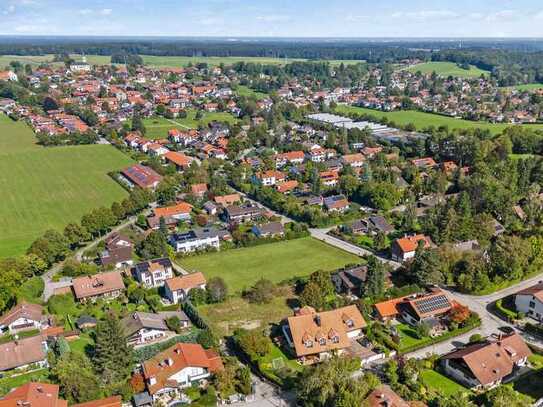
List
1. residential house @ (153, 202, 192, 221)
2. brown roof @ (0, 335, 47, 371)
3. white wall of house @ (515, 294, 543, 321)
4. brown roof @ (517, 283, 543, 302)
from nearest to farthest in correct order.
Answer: brown roof @ (0, 335, 47, 371)
brown roof @ (517, 283, 543, 302)
white wall of house @ (515, 294, 543, 321)
residential house @ (153, 202, 192, 221)

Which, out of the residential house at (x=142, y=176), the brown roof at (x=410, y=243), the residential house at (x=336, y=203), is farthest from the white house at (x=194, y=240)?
the brown roof at (x=410, y=243)

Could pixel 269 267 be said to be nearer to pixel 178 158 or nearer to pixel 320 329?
pixel 320 329

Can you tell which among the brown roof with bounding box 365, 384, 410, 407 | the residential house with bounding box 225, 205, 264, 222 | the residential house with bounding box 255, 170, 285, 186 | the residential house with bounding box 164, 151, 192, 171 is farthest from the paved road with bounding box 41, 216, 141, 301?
the brown roof with bounding box 365, 384, 410, 407

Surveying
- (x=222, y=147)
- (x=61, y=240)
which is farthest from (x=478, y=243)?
(x=222, y=147)

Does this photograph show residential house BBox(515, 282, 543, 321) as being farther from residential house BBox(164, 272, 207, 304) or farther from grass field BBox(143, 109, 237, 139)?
grass field BBox(143, 109, 237, 139)

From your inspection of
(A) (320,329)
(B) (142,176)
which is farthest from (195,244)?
(B) (142,176)

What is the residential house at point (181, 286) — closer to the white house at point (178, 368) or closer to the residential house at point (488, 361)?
the white house at point (178, 368)
